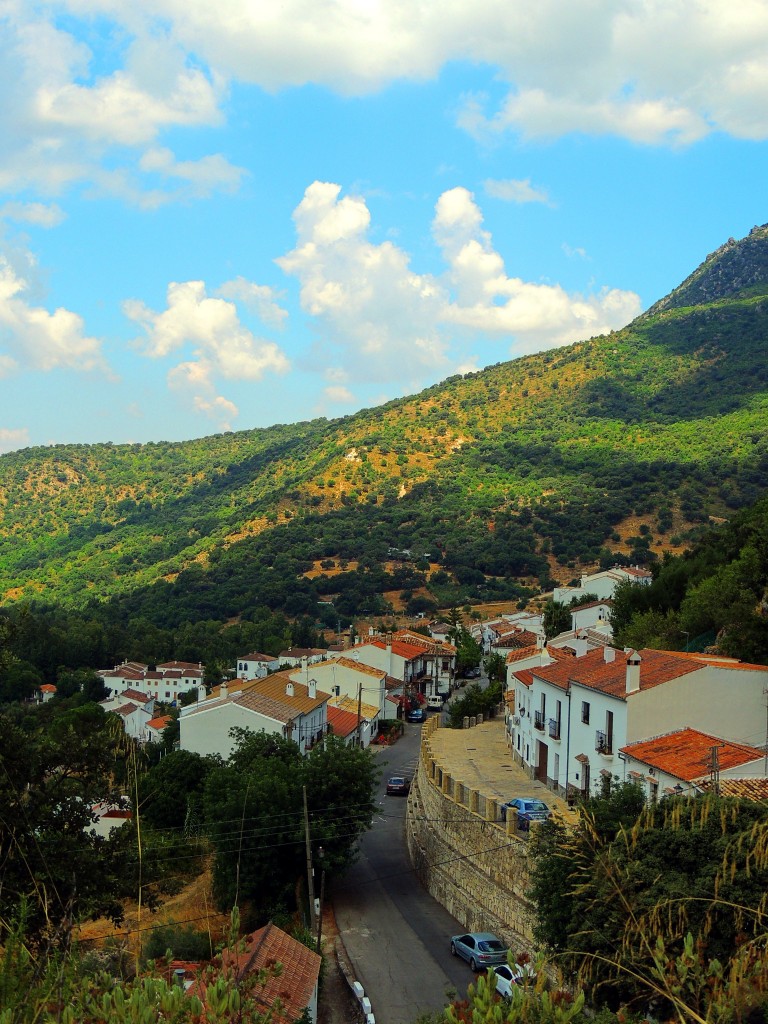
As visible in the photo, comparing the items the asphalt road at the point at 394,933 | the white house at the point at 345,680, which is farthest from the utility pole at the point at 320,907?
the white house at the point at 345,680

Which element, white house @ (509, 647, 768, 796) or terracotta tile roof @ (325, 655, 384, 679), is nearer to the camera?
white house @ (509, 647, 768, 796)

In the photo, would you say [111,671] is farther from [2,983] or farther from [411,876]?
[2,983]

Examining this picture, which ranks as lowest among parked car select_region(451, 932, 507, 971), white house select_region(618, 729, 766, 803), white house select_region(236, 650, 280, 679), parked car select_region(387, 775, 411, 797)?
white house select_region(236, 650, 280, 679)

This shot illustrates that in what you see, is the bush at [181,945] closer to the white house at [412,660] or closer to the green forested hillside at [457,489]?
the white house at [412,660]

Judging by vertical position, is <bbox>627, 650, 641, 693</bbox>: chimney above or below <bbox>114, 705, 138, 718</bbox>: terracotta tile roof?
above

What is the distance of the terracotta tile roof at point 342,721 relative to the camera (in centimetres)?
4531

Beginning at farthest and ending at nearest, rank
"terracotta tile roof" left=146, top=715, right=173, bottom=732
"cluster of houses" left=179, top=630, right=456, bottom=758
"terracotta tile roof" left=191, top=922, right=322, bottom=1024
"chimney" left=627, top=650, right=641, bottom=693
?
"terracotta tile roof" left=146, top=715, right=173, bottom=732, "cluster of houses" left=179, top=630, right=456, bottom=758, "chimney" left=627, top=650, right=641, bottom=693, "terracotta tile roof" left=191, top=922, right=322, bottom=1024

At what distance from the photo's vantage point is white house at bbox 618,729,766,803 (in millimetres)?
17850

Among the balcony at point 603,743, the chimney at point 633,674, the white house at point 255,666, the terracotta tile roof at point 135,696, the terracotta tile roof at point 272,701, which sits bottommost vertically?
the terracotta tile roof at point 135,696

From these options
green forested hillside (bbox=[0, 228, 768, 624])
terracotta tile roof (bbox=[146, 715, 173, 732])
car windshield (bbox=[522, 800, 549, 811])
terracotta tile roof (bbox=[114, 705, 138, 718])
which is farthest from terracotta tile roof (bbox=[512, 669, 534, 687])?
green forested hillside (bbox=[0, 228, 768, 624])

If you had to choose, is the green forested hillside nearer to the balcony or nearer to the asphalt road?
the asphalt road

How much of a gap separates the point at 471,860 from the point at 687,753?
6.63 m

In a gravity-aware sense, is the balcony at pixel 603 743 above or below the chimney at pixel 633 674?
below

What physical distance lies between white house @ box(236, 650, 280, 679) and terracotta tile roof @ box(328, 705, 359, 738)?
2063 cm
